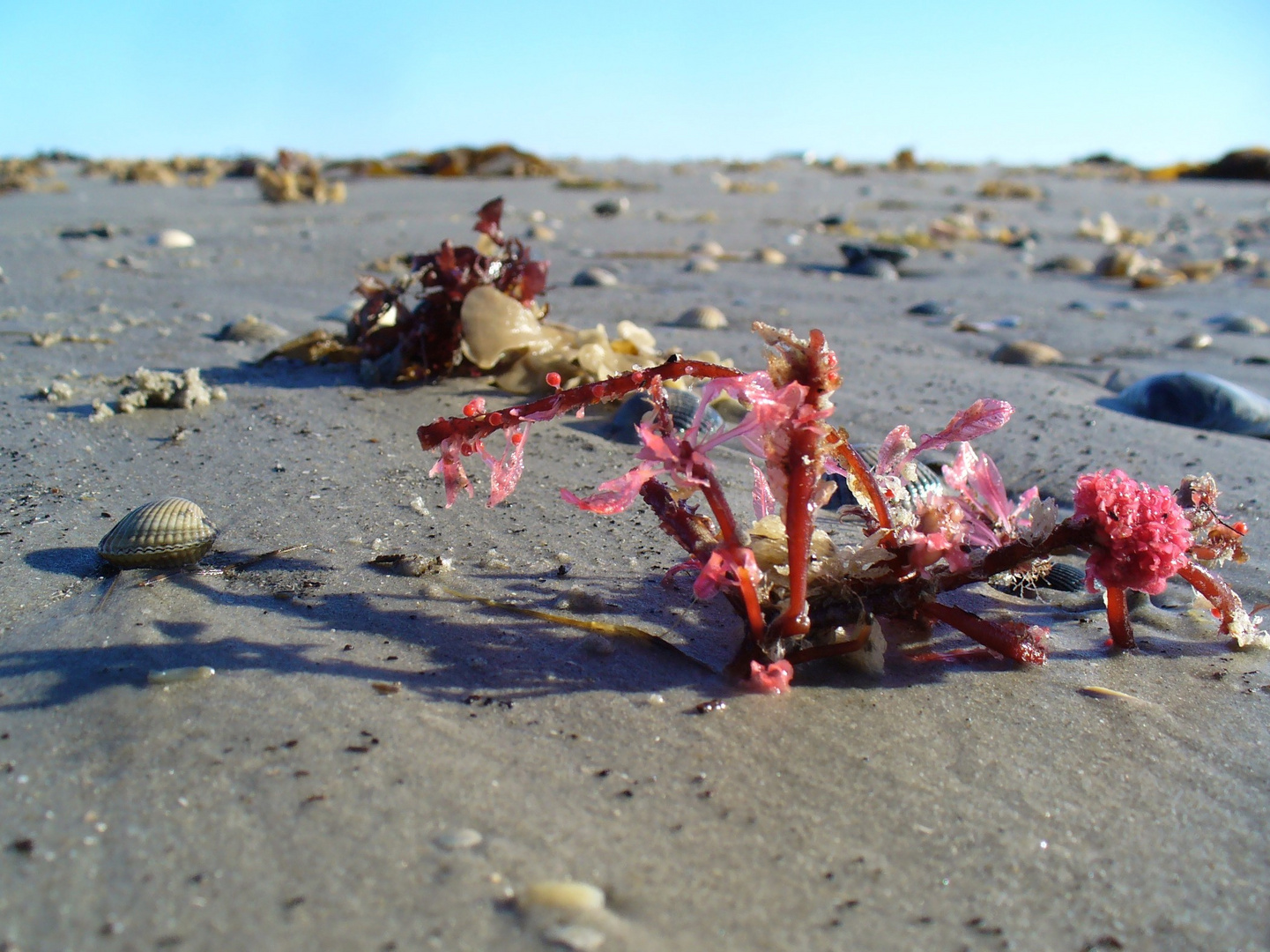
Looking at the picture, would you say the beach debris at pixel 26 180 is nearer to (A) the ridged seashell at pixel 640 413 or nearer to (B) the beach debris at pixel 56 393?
(B) the beach debris at pixel 56 393

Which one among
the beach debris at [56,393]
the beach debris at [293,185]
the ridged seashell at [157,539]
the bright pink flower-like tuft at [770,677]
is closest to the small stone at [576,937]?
the bright pink flower-like tuft at [770,677]

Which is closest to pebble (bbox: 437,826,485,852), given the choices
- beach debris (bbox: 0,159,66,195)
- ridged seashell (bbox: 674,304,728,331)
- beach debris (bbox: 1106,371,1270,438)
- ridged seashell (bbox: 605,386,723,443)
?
ridged seashell (bbox: 605,386,723,443)

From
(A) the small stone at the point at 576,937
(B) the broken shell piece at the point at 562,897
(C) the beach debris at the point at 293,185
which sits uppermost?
(C) the beach debris at the point at 293,185

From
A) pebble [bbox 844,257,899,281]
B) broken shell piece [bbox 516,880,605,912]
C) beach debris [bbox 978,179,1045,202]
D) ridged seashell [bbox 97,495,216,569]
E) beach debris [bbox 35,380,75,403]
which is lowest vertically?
broken shell piece [bbox 516,880,605,912]

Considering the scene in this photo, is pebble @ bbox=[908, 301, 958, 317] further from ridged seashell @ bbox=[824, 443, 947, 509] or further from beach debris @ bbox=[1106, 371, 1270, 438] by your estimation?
ridged seashell @ bbox=[824, 443, 947, 509]

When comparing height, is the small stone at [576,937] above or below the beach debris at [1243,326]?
below

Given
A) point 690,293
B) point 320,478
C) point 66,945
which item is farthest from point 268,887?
point 690,293

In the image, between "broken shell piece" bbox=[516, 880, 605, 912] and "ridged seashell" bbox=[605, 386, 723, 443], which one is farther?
"ridged seashell" bbox=[605, 386, 723, 443]

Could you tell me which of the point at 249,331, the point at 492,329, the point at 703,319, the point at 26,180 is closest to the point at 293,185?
the point at 26,180
